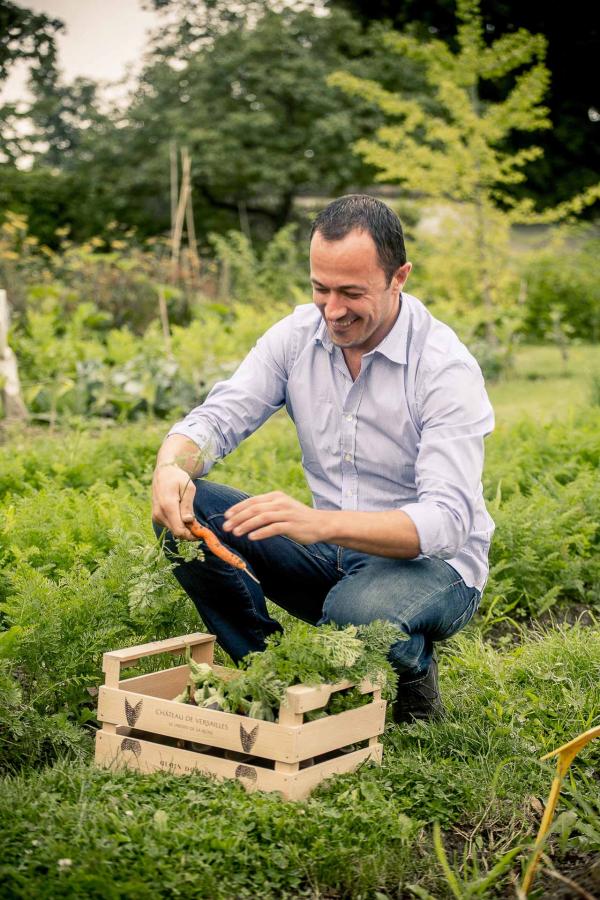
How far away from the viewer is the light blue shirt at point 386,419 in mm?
3064

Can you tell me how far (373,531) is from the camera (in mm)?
2877

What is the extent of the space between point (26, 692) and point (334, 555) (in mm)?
1084

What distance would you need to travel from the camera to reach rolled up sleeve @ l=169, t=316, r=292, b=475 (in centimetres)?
347

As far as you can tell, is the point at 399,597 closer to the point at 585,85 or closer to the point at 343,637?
the point at 343,637

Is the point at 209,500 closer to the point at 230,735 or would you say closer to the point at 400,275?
the point at 230,735

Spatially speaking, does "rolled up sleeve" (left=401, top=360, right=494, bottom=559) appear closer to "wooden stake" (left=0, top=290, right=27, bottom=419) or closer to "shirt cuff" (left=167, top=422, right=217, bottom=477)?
"shirt cuff" (left=167, top=422, right=217, bottom=477)

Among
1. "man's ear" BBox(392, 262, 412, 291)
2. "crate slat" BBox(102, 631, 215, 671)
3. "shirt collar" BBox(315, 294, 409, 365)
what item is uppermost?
"man's ear" BBox(392, 262, 412, 291)

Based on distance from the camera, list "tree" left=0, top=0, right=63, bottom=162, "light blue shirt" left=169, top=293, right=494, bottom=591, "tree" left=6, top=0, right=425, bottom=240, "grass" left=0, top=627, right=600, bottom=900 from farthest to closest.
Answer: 1. "tree" left=6, top=0, right=425, bottom=240
2. "tree" left=0, top=0, right=63, bottom=162
3. "light blue shirt" left=169, top=293, right=494, bottom=591
4. "grass" left=0, top=627, right=600, bottom=900

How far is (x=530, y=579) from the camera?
15.1 feet

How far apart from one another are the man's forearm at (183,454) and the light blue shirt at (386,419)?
3cm

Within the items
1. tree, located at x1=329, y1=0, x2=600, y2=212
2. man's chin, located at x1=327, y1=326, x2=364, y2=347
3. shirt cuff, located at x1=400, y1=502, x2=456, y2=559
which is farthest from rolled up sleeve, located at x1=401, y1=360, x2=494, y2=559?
tree, located at x1=329, y1=0, x2=600, y2=212

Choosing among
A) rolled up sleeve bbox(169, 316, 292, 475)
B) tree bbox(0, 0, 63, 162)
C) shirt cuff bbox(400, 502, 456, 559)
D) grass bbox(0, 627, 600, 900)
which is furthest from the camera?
tree bbox(0, 0, 63, 162)

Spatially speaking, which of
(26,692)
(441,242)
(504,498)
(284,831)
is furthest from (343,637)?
(441,242)

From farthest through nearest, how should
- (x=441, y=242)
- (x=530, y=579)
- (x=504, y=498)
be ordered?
(x=441, y=242) → (x=504, y=498) → (x=530, y=579)
